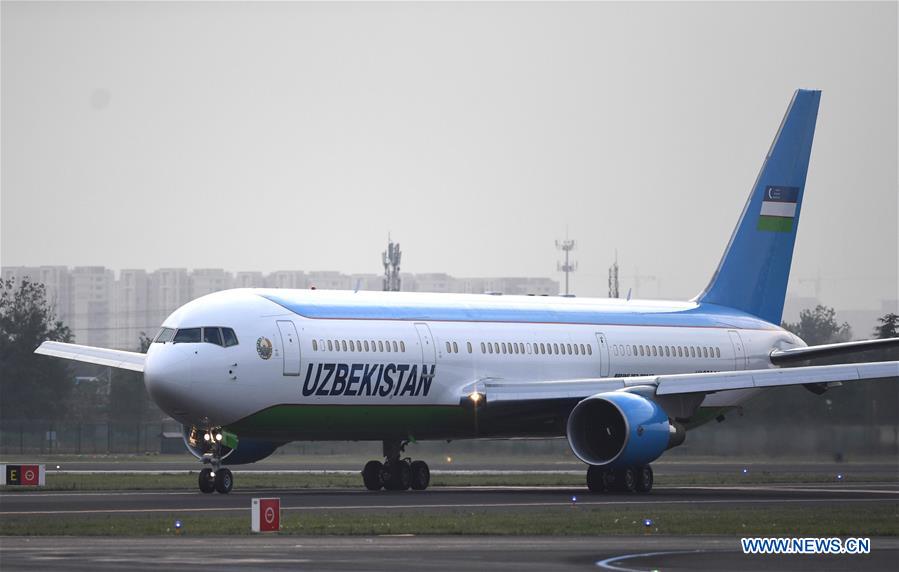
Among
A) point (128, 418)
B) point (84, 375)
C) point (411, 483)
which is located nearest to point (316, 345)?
point (411, 483)

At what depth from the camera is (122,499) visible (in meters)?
34.7

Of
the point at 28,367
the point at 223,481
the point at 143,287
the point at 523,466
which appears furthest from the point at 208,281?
the point at 223,481

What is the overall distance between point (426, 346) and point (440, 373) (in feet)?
2.55

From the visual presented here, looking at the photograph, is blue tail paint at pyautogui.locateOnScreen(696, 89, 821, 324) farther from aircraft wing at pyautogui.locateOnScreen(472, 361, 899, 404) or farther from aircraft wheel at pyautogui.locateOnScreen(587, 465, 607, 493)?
aircraft wheel at pyautogui.locateOnScreen(587, 465, 607, 493)

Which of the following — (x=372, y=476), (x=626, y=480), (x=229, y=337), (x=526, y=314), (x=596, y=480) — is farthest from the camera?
(x=526, y=314)

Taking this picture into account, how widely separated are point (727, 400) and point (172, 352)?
18145 mm

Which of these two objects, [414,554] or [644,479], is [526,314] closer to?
[644,479]

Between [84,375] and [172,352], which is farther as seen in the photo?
[84,375]

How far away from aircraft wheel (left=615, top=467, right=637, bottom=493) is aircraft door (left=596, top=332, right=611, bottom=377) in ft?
21.9

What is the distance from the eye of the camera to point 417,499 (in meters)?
35.5

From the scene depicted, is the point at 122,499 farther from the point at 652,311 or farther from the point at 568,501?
the point at 652,311

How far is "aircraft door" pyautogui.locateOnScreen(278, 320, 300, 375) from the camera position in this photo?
38.4 meters

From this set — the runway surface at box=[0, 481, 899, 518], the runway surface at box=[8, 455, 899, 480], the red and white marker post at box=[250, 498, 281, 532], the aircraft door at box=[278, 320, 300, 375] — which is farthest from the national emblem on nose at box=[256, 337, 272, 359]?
the runway surface at box=[8, 455, 899, 480]

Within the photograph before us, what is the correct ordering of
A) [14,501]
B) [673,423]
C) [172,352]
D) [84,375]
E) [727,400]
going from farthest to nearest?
[84,375]
[727,400]
[673,423]
[172,352]
[14,501]
